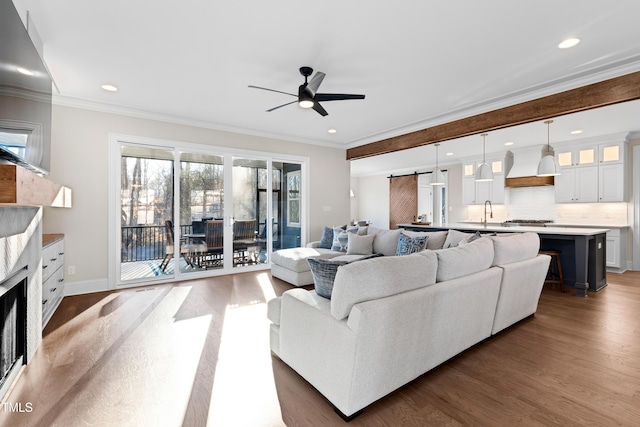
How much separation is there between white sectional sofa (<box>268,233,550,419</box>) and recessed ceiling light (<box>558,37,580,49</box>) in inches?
75.4

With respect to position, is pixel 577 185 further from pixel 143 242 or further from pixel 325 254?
pixel 143 242

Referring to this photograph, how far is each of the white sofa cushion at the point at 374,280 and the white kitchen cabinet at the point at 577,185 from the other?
20.5ft

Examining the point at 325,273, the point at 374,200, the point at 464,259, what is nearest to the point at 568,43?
the point at 464,259

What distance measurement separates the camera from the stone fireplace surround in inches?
73.2

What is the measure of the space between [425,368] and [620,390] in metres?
1.26

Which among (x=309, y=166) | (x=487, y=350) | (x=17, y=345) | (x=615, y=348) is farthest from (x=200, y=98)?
(x=615, y=348)

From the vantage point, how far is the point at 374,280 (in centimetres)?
174

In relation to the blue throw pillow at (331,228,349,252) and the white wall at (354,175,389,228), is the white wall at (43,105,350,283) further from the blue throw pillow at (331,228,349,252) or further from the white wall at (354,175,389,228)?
the white wall at (354,175,389,228)

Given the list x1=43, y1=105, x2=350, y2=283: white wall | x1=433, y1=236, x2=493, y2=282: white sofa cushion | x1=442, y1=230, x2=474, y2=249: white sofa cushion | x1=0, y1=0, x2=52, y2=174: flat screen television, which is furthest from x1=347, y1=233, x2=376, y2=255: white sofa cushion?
x1=0, y1=0, x2=52, y2=174: flat screen television

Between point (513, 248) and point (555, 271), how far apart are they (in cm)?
261

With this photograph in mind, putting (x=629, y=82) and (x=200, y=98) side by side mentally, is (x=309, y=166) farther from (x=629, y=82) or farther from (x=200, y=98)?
(x=629, y=82)

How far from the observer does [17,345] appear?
2166 mm

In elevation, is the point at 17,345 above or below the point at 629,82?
below

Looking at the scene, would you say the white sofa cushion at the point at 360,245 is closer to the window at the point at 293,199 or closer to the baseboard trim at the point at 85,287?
the window at the point at 293,199
